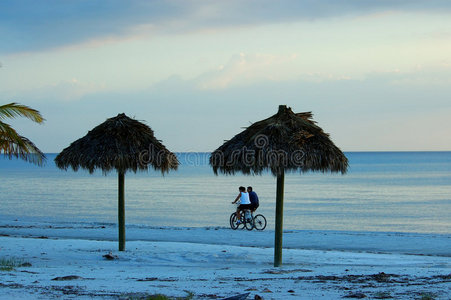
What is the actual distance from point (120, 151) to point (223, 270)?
3.64 meters

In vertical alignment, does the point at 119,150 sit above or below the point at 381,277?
above

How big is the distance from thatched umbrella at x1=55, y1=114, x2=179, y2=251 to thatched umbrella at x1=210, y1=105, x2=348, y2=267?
69.6 inches

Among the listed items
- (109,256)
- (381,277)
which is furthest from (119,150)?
(381,277)

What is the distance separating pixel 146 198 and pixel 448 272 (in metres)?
34.2

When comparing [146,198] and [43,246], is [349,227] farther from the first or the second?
[146,198]

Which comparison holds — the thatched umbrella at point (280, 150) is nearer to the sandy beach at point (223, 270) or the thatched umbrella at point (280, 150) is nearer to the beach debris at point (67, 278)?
the sandy beach at point (223, 270)

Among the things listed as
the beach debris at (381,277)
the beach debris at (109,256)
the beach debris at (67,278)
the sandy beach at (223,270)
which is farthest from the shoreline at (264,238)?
the beach debris at (67,278)

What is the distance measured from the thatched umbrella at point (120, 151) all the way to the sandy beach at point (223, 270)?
5.06ft

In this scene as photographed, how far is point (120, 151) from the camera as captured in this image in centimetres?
1299

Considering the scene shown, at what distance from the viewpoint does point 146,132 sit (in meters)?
13.6

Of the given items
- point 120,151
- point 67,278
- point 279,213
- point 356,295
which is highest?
point 120,151

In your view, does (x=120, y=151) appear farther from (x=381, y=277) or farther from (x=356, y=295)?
(x=356, y=295)

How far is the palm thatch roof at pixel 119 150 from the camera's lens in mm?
13008

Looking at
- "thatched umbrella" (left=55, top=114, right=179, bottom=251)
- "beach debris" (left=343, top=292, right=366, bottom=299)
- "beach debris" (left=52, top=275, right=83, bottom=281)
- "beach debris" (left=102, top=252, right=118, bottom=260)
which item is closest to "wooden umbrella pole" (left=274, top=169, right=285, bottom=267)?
"thatched umbrella" (left=55, top=114, right=179, bottom=251)
